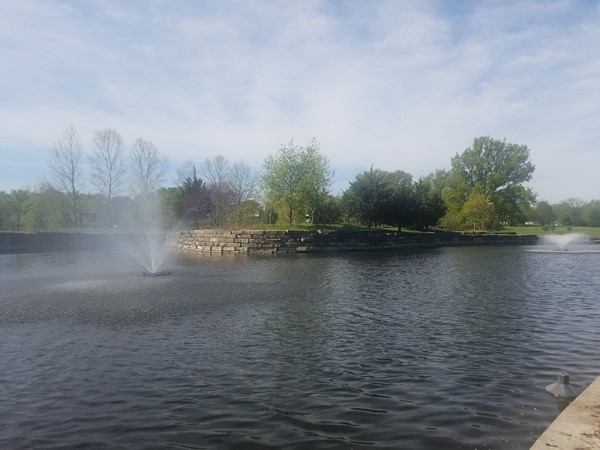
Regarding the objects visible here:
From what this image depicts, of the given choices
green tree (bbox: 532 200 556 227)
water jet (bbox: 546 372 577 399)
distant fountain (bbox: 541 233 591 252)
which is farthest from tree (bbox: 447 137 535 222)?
water jet (bbox: 546 372 577 399)

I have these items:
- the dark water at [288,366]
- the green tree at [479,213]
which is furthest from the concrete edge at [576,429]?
the green tree at [479,213]

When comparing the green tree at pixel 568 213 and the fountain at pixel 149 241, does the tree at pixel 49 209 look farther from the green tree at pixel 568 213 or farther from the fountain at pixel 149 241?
the green tree at pixel 568 213

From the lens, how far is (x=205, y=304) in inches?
518

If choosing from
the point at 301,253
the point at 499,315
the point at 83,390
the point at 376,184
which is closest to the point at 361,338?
the point at 499,315

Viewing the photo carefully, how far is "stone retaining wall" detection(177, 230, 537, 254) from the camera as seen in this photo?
35.6 meters

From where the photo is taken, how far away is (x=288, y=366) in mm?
7711

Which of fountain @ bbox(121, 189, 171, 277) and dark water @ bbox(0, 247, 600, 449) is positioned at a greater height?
fountain @ bbox(121, 189, 171, 277)

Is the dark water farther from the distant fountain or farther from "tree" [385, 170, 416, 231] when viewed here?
the distant fountain

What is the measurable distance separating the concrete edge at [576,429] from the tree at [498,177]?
70.8m

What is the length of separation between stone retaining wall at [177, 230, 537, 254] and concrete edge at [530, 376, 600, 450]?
30264 mm

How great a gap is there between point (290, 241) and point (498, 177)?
4969 centimetres

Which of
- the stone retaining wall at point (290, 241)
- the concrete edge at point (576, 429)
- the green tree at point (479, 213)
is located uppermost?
the green tree at point (479, 213)

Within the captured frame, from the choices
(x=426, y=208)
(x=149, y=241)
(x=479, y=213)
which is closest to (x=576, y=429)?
(x=149, y=241)

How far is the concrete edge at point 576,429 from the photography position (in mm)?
4266
